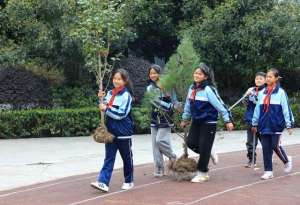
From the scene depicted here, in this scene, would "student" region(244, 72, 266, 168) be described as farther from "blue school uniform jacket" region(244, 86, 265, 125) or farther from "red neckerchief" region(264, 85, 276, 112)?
"red neckerchief" region(264, 85, 276, 112)

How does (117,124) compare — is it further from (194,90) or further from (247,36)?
(247,36)

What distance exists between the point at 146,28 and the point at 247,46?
4211 mm

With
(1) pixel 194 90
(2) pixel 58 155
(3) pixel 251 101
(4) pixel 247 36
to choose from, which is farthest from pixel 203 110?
(4) pixel 247 36

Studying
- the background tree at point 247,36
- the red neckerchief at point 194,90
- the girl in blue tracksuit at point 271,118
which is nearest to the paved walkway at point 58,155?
the girl in blue tracksuit at point 271,118

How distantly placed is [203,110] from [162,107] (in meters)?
0.76

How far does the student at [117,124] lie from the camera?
27.6 feet

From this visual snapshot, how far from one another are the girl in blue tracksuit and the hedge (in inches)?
310

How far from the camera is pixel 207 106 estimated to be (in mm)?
9078

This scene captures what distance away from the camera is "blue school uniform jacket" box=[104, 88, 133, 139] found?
27.8 feet

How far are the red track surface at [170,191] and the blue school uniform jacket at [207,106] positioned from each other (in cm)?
96

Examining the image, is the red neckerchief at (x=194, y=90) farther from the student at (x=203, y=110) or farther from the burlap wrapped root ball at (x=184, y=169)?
the burlap wrapped root ball at (x=184, y=169)

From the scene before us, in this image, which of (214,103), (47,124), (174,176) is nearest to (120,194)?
(174,176)

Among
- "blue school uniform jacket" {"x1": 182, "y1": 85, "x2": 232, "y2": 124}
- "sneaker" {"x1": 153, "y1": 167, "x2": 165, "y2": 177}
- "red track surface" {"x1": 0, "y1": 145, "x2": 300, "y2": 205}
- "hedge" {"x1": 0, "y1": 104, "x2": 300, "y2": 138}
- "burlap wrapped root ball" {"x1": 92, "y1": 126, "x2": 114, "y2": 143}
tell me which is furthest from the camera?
"hedge" {"x1": 0, "y1": 104, "x2": 300, "y2": 138}

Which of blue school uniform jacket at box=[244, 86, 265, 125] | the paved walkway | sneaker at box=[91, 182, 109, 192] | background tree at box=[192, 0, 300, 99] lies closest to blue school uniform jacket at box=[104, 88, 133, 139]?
sneaker at box=[91, 182, 109, 192]
